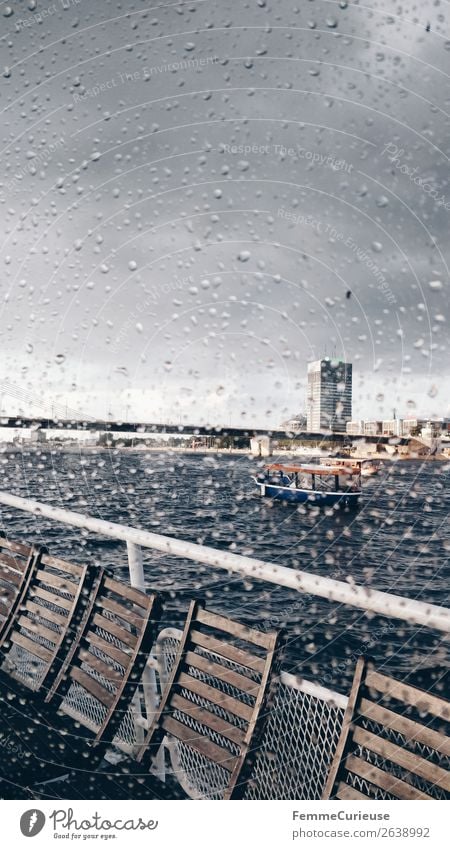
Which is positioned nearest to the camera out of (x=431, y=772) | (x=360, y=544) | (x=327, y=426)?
(x=431, y=772)

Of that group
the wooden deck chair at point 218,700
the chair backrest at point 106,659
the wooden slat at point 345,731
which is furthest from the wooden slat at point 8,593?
the wooden slat at point 345,731

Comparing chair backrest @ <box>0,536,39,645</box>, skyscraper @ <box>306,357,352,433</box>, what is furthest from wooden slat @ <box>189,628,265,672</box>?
skyscraper @ <box>306,357,352,433</box>

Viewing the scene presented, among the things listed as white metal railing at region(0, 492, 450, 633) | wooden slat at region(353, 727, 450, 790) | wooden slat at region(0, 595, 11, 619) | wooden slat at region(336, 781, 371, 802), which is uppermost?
white metal railing at region(0, 492, 450, 633)

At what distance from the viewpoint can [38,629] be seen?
2131 mm

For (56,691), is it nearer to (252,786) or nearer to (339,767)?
(252,786)

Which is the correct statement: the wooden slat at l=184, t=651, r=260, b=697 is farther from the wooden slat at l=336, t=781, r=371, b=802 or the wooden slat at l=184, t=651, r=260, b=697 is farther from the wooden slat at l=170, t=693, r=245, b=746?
the wooden slat at l=336, t=781, r=371, b=802

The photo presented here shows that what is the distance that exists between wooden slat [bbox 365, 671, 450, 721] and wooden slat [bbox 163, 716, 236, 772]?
55 cm

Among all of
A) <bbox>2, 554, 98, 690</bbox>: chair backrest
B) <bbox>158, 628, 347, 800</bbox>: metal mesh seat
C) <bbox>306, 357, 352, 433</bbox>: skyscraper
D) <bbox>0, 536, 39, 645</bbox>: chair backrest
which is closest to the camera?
<bbox>158, 628, 347, 800</bbox>: metal mesh seat

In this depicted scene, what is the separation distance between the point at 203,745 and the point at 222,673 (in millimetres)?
225

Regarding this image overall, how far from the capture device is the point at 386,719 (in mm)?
1181

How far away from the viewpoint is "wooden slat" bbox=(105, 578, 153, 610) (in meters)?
1.71

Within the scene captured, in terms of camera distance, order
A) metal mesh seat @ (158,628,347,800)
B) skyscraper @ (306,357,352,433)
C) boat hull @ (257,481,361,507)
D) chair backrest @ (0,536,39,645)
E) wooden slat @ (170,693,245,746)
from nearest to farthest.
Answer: metal mesh seat @ (158,628,347,800), wooden slat @ (170,693,245,746), chair backrest @ (0,536,39,645), skyscraper @ (306,357,352,433), boat hull @ (257,481,361,507)
